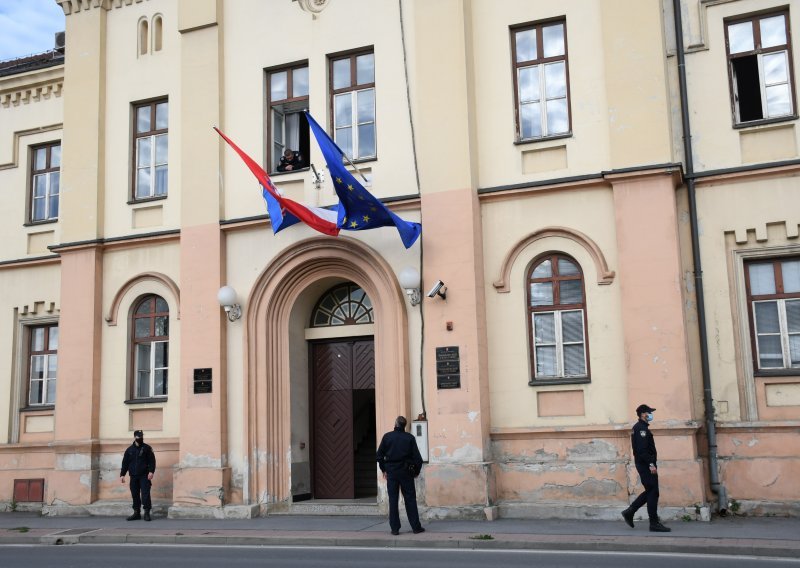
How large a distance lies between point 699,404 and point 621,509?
205 cm

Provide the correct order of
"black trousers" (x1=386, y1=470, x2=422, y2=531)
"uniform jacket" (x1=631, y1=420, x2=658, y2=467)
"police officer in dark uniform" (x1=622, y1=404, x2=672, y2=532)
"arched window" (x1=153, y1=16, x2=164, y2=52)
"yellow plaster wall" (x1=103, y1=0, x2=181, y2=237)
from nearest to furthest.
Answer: "police officer in dark uniform" (x1=622, y1=404, x2=672, y2=532)
"uniform jacket" (x1=631, y1=420, x2=658, y2=467)
"black trousers" (x1=386, y1=470, x2=422, y2=531)
"yellow plaster wall" (x1=103, y1=0, x2=181, y2=237)
"arched window" (x1=153, y1=16, x2=164, y2=52)

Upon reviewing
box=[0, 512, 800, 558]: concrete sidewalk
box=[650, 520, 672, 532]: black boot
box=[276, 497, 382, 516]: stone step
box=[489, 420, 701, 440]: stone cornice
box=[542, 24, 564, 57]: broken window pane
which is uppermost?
box=[542, 24, 564, 57]: broken window pane

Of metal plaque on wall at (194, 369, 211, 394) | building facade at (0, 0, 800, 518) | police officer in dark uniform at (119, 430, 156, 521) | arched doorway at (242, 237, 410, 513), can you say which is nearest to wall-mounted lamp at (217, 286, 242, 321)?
building facade at (0, 0, 800, 518)

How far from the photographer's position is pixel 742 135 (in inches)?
597

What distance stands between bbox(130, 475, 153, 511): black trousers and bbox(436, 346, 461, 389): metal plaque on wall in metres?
5.69

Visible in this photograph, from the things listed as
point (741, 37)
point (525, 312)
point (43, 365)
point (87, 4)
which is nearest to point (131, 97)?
point (87, 4)

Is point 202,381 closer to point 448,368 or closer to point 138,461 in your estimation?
point 138,461

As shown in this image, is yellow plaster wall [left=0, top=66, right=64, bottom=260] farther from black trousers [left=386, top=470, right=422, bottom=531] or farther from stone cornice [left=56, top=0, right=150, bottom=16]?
black trousers [left=386, top=470, right=422, bottom=531]

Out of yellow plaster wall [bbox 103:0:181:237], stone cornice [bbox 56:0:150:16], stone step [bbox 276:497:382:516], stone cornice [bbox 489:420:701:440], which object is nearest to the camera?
stone cornice [bbox 489:420:701:440]

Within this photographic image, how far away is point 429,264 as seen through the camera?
16.2 m

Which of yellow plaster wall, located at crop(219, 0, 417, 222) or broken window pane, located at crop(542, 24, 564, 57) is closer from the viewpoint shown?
broken window pane, located at crop(542, 24, 564, 57)

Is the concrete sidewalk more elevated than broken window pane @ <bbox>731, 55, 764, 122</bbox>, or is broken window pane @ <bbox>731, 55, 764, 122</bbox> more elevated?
broken window pane @ <bbox>731, 55, 764, 122</bbox>

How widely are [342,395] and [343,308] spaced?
167 centimetres

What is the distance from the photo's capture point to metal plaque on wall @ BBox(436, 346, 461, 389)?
1570 cm
